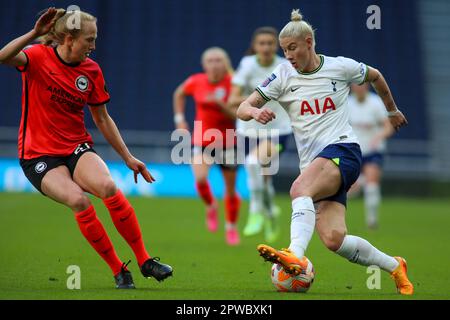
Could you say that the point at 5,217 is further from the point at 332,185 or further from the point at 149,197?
the point at 332,185

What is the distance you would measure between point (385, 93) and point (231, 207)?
484cm

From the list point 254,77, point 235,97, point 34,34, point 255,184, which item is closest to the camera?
point 34,34

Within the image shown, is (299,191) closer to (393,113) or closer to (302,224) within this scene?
(302,224)

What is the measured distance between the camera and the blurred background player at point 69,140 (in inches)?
235

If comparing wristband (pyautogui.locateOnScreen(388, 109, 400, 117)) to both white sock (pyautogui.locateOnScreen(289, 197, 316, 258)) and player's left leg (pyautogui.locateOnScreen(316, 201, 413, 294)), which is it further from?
white sock (pyautogui.locateOnScreen(289, 197, 316, 258))

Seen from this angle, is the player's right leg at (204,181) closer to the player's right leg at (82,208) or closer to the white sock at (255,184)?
the white sock at (255,184)

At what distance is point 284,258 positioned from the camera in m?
5.43

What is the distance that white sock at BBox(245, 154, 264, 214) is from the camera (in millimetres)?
10781

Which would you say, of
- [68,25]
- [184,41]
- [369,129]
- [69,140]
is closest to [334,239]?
[69,140]

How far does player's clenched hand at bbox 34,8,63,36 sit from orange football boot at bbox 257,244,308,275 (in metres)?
1.95
